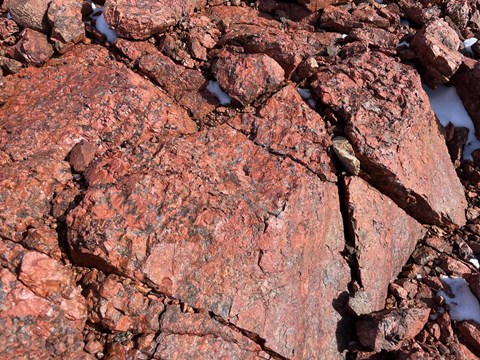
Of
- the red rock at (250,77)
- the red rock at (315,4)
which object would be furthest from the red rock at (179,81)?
the red rock at (315,4)

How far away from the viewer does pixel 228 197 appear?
15.6 feet

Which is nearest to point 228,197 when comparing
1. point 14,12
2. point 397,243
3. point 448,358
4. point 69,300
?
point 69,300

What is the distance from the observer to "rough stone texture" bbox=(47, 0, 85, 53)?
5797 millimetres

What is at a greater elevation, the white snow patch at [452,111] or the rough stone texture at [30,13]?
the white snow patch at [452,111]

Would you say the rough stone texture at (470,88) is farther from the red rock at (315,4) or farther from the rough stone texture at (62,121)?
the rough stone texture at (62,121)

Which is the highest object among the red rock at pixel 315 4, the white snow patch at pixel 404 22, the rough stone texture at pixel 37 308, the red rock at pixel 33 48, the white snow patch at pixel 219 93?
the white snow patch at pixel 404 22

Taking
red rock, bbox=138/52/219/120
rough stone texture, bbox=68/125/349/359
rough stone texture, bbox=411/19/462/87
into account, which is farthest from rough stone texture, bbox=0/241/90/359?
rough stone texture, bbox=411/19/462/87

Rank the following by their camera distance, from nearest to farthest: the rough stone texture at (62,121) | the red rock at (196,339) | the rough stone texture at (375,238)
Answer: the red rock at (196,339) → the rough stone texture at (62,121) → the rough stone texture at (375,238)

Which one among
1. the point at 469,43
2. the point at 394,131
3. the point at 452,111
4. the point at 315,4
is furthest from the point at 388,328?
the point at 469,43

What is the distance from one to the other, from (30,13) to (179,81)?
8.23 feet

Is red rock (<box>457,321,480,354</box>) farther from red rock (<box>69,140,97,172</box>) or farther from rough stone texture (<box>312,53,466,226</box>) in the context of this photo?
red rock (<box>69,140,97,172</box>)

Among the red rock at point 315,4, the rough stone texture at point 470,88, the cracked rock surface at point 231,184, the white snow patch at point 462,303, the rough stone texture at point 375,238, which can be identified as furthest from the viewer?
the red rock at point 315,4

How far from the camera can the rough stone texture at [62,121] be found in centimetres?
452

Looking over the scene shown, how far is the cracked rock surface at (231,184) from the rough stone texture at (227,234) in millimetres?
23
